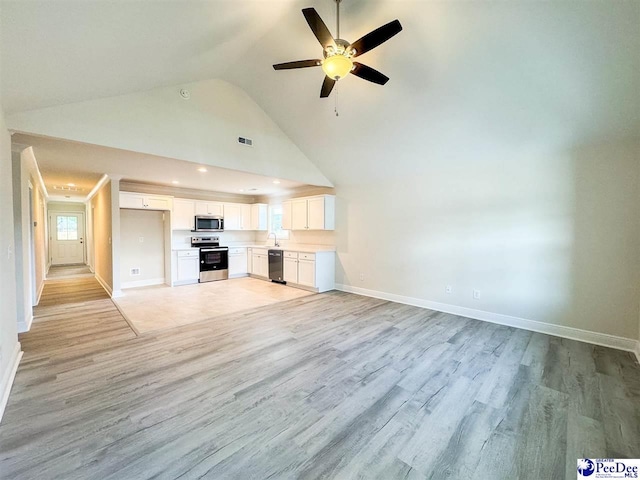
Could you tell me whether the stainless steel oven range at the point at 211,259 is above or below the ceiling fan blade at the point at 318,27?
below

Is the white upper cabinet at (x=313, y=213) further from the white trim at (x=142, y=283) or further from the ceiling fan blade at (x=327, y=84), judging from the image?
the white trim at (x=142, y=283)

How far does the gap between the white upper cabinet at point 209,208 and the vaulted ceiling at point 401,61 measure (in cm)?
361

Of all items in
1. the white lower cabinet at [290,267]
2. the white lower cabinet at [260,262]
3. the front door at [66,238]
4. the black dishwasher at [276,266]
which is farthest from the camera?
the front door at [66,238]

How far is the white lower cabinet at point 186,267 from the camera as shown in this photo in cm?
647

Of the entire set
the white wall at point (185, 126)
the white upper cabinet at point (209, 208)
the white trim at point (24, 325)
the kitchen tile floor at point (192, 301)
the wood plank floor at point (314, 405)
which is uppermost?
the white wall at point (185, 126)

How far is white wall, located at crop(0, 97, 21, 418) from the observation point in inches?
Answer: 86.7

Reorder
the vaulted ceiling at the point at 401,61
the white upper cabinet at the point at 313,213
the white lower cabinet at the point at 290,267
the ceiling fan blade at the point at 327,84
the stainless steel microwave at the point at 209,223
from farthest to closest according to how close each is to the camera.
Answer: the stainless steel microwave at the point at 209,223, the white lower cabinet at the point at 290,267, the white upper cabinet at the point at 313,213, the ceiling fan blade at the point at 327,84, the vaulted ceiling at the point at 401,61

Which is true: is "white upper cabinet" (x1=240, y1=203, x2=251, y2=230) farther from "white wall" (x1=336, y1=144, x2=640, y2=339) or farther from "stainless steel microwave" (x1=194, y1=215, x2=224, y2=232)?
"white wall" (x1=336, y1=144, x2=640, y2=339)

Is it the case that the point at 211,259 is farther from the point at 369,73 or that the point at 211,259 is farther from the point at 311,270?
the point at 369,73

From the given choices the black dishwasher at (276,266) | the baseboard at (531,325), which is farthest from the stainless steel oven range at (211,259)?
the baseboard at (531,325)

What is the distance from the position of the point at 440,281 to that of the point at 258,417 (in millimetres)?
3709

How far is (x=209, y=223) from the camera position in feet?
23.1

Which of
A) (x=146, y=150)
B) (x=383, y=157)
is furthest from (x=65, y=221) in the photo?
(x=383, y=157)

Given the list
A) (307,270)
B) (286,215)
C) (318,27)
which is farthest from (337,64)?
(286,215)
